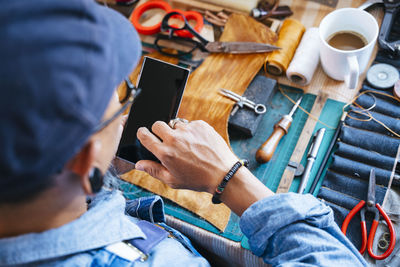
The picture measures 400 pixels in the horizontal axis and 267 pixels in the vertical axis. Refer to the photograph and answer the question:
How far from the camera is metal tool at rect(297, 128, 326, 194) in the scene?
38.2 inches

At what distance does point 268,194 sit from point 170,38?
2.38ft

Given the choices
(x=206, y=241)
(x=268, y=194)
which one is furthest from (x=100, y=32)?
(x=206, y=241)

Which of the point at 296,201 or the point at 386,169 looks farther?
the point at 386,169

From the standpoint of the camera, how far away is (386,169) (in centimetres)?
93

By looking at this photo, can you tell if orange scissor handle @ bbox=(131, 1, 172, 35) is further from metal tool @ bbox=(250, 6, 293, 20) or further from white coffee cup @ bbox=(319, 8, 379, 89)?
white coffee cup @ bbox=(319, 8, 379, 89)

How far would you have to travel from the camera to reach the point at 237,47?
46.7 inches

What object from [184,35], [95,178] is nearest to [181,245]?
[95,178]

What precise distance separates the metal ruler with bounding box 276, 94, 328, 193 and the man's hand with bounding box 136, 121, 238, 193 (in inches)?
9.1

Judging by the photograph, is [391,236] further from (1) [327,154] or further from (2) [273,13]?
(2) [273,13]

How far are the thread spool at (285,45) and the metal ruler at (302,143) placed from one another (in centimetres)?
16

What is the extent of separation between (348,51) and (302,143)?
293mm

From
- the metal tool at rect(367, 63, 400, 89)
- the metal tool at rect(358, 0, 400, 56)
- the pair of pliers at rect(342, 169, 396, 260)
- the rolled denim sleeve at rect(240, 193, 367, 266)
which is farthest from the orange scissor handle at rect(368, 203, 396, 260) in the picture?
the metal tool at rect(358, 0, 400, 56)

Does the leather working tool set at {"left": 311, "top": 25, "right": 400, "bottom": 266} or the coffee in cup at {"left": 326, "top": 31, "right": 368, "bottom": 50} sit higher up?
the coffee in cup at {"left": 326, "top": 31, "right": 368, "bottom": 50}

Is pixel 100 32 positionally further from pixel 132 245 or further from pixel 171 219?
pixel 171 219
